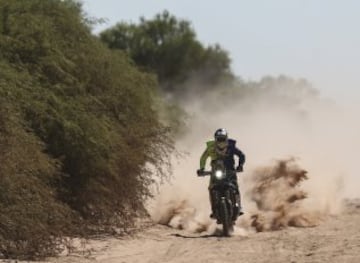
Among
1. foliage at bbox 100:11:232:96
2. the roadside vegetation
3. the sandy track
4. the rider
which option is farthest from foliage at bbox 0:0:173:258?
foliage at bbox 100:11:232:96

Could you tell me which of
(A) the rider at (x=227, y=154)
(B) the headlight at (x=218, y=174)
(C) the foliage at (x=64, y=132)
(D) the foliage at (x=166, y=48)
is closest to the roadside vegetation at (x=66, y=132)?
(C) the foliage at (x=64, y=132)

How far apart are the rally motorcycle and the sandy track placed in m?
0.34

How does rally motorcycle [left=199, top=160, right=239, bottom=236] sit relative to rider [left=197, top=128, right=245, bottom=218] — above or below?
below

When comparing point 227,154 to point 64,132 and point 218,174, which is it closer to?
point 218,174

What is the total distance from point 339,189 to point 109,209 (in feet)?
20.0

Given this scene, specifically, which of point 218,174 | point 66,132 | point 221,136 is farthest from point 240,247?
point 66,132

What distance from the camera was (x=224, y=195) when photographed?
18.9 metres

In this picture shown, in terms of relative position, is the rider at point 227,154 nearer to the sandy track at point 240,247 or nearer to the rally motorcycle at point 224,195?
the rally motorcycle at point 224,195

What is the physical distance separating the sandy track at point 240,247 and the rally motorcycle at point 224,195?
1.10 ft

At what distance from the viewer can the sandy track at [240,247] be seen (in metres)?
15.3

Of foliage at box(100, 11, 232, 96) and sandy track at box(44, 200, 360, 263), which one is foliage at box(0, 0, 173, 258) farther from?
foliage at box(100, 11, 232, 96)

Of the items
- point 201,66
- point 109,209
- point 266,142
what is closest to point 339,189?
point 109,209

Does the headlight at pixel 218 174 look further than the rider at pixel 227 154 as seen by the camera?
No

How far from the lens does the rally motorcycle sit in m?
18.8
